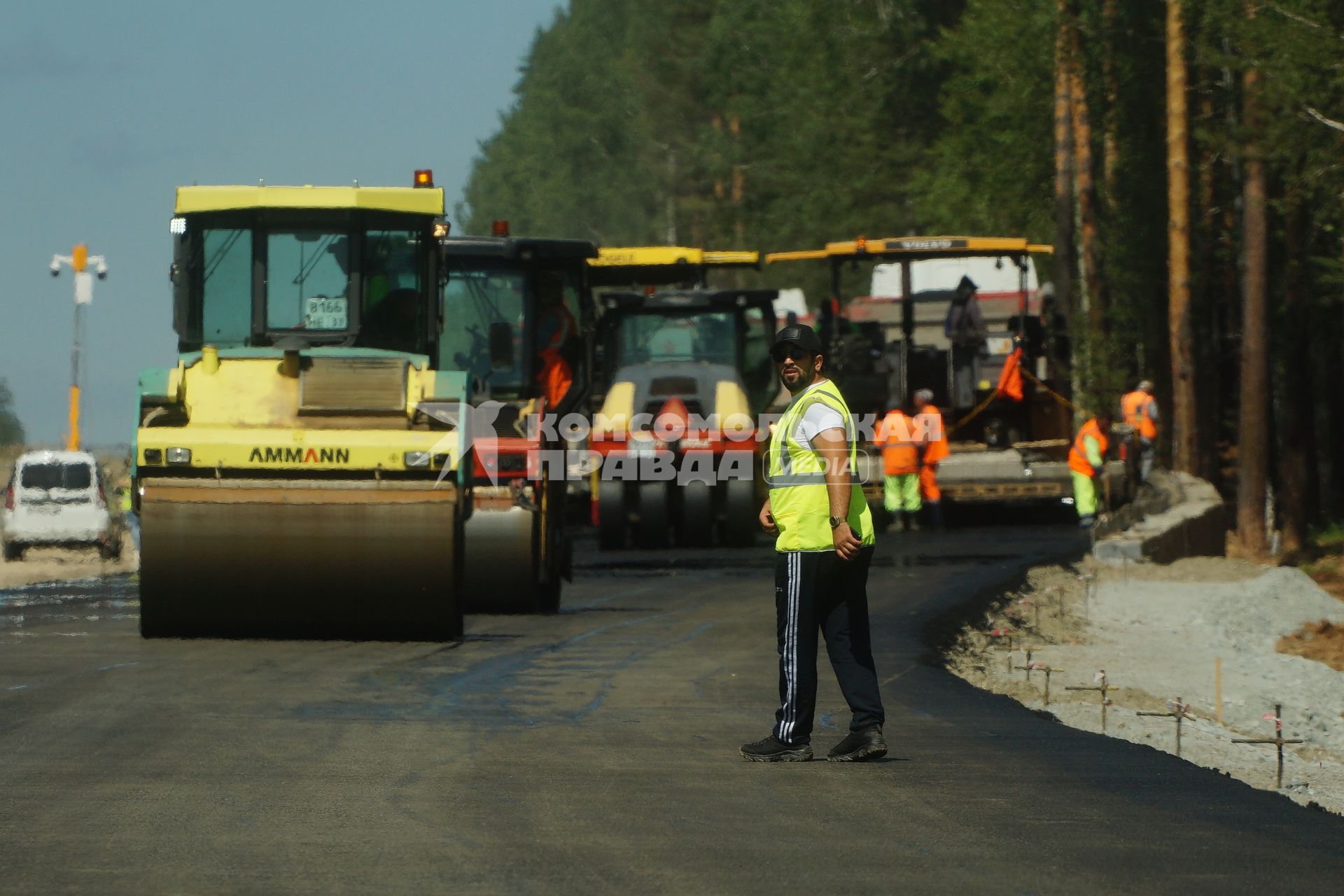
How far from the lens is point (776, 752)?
349 inches

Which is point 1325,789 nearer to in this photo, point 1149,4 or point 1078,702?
point 1078,702

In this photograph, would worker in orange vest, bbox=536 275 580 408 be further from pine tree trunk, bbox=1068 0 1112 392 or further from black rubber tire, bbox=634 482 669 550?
pine tree trunk, bbox=1068 0 1112 392

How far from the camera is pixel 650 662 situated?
13383mm

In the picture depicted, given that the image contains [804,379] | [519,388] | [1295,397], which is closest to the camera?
[804,379]

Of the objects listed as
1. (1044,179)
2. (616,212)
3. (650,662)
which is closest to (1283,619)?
(650,662)

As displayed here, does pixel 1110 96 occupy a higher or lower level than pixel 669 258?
higher

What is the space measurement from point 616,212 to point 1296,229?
57.0 m

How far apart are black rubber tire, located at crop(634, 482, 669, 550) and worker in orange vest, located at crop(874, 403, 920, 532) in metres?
3.95

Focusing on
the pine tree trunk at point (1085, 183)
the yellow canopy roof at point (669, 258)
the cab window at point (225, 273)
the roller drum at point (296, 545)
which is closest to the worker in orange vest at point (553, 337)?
the cab window at point (225, 273)

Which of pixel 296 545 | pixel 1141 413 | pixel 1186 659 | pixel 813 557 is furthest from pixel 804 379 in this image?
pixel 1141 413

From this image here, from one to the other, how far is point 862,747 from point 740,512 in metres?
14.5

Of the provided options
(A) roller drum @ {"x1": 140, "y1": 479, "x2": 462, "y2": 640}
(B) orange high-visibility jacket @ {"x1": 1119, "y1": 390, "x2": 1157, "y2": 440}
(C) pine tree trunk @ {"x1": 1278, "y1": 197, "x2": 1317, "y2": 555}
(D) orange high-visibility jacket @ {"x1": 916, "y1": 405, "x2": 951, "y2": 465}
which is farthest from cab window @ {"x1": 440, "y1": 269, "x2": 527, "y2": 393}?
(C) pine tree trunk @ {"x1": 1278, "y1": 197, "x2": 1317, "y2": 555}

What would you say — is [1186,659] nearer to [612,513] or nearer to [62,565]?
[612,513]

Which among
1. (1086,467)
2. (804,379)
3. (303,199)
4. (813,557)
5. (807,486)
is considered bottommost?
(813,557)
